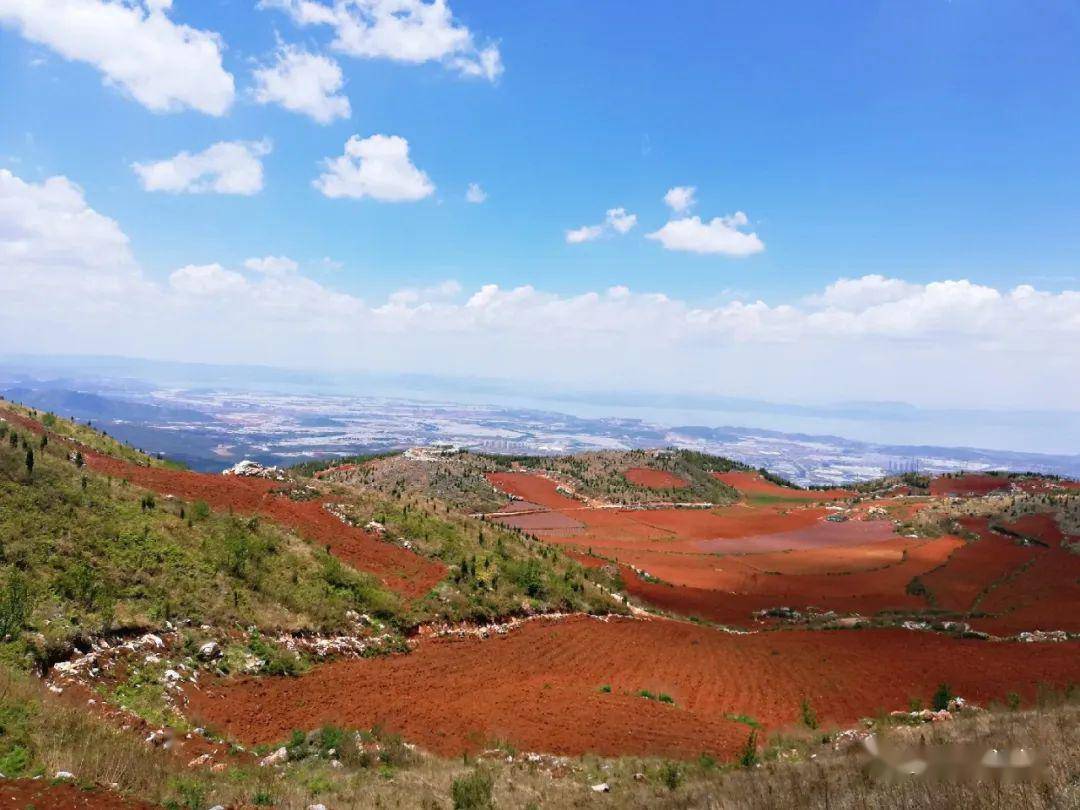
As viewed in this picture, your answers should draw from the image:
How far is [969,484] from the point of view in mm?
71375

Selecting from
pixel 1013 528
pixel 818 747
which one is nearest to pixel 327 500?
pixel 818 747

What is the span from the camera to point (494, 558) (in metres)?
23.6

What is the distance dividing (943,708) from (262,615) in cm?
1629

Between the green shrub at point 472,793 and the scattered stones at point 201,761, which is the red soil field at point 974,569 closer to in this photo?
the green shrub at point 472,793

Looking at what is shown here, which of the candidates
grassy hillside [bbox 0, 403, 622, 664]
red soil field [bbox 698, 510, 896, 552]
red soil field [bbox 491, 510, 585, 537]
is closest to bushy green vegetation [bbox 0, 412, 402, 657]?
grassy hillside [bbox 0, 403, 622, 664]

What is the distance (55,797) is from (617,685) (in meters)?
12.2

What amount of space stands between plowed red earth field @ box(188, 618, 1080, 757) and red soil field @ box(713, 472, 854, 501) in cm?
5991

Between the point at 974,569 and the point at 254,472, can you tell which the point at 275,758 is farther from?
the point at 974,569

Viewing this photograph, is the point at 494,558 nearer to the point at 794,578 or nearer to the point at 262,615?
the point at 262,615

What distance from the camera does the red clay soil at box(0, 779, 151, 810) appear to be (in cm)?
571

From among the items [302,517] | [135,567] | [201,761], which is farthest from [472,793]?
[302,517]

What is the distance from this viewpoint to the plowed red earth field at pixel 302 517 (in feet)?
64.0

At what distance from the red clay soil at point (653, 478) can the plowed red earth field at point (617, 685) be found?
52.0 metres

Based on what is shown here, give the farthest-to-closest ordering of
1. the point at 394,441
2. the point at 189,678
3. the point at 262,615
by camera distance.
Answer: the point at 394,441, the point at 262,615, the point at 189,678
